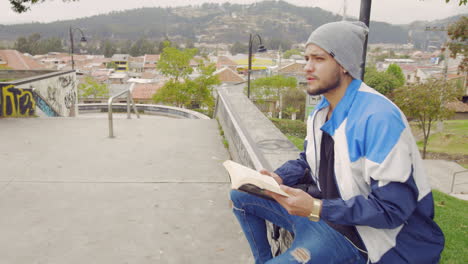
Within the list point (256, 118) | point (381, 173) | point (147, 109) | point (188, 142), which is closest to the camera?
point (381, 173)

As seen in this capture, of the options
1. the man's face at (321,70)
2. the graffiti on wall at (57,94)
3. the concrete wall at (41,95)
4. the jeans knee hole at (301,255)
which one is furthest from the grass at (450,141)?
the jeans knee hole at (301,255)

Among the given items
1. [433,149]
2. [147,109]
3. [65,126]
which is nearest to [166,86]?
[147,109]

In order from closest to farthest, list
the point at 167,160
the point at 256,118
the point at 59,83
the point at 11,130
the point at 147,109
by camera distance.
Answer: the point at 167,160
the point at 256,118
the point at 11,130
the point at 59,83
the point at 147,109

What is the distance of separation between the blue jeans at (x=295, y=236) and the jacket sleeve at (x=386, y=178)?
187 mm

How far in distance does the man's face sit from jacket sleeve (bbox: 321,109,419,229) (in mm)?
378

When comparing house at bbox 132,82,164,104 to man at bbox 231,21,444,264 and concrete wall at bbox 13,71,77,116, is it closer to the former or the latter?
concrete wall at bbox 13,71,77,116

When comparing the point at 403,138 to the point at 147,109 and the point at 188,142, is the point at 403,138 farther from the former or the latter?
the point at 147,109

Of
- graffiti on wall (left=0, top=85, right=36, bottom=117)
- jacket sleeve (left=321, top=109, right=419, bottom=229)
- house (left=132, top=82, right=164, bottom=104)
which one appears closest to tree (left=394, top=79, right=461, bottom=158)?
graffiti on wall (left=0, top=85, right=36, bottom=117)

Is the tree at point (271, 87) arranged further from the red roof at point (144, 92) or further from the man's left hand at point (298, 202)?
the man's left hand at point (298, 202)

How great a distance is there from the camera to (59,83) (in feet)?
38.9

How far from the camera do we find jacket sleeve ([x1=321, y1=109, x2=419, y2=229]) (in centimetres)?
150

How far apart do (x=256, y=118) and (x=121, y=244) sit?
3.13 metres

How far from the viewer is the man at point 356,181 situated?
1.53 meters

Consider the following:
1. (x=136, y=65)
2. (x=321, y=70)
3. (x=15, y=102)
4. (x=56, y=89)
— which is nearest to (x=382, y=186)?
(x=321, y=70)
